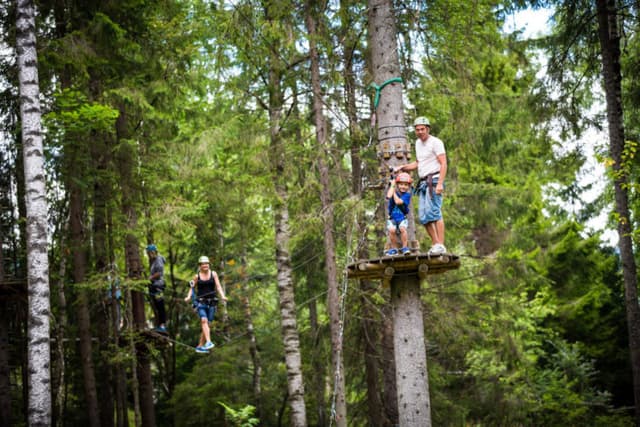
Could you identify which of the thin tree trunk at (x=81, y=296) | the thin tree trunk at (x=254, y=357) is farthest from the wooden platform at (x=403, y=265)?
the thin tree trunk at (x=254, y=357)

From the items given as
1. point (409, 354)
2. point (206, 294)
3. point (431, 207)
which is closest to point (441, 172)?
point (431, 207)

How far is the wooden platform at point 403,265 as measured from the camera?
22.9ft

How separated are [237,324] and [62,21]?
12588 millimetres

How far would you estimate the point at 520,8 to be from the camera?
13516mm

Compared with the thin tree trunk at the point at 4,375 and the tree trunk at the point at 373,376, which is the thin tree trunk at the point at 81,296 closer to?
the thin tree trunk at the point at 4,375

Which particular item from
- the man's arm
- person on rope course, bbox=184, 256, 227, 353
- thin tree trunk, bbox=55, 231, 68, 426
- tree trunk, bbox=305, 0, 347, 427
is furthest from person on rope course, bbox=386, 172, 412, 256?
thin tree trunk, bbox=55, 231, 68, 426

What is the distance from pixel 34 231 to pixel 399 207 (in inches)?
234

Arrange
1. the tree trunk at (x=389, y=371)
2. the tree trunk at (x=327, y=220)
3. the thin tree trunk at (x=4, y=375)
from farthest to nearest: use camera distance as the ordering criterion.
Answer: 1. the tree trunk at (x=389, y=371)
2. the tree trunk at (x=327, y=220)
3. the thin tree trunk at (x=4, y=375)

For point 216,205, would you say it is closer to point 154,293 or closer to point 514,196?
point 154,293

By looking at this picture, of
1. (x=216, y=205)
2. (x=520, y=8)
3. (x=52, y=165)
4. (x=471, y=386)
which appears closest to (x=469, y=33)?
(x=520, y=8)

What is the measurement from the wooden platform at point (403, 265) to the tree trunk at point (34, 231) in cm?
528

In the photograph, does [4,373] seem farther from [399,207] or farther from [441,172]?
[441,172]

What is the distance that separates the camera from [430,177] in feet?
25.0

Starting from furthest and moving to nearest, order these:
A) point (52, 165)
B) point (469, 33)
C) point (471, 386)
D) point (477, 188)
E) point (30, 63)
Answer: point (471, 386) < point (52, 165) < point (477, 188) < point (30, 63) < point (469, 33)
